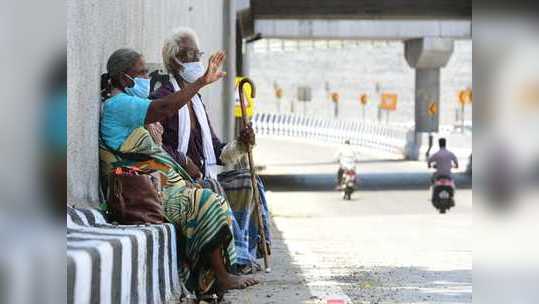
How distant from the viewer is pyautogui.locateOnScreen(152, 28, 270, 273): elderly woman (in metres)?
8.68

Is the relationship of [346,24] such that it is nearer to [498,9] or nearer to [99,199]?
[99,199]

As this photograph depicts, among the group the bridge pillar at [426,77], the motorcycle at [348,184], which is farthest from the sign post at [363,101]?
the motorcycle at [348,184]

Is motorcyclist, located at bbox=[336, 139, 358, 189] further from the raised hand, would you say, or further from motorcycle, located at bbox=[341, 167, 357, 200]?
the raised hand

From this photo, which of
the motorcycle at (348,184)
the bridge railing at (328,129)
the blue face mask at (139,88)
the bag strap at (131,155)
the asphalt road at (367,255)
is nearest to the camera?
the bag strap at (131,155)

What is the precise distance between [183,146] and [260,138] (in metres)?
52.4

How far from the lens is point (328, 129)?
61.3m

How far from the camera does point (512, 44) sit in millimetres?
3484

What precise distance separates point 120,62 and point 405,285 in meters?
2.96

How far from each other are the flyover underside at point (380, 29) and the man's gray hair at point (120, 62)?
3612 centimetres

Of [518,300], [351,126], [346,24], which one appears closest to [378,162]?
[346,24]

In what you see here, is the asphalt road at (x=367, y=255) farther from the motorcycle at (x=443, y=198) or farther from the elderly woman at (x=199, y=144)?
the elderly woman at (x=199, y=144)

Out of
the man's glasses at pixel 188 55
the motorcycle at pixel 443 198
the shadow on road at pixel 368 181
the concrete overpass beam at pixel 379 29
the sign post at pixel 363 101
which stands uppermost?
the concrete overpass beam at pixel 379 29

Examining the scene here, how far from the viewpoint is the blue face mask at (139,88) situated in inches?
306

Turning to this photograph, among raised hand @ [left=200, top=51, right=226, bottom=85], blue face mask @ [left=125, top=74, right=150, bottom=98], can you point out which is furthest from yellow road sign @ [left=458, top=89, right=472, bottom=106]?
raised hand @ [left=200, top=51, right=226, bottom=85]
